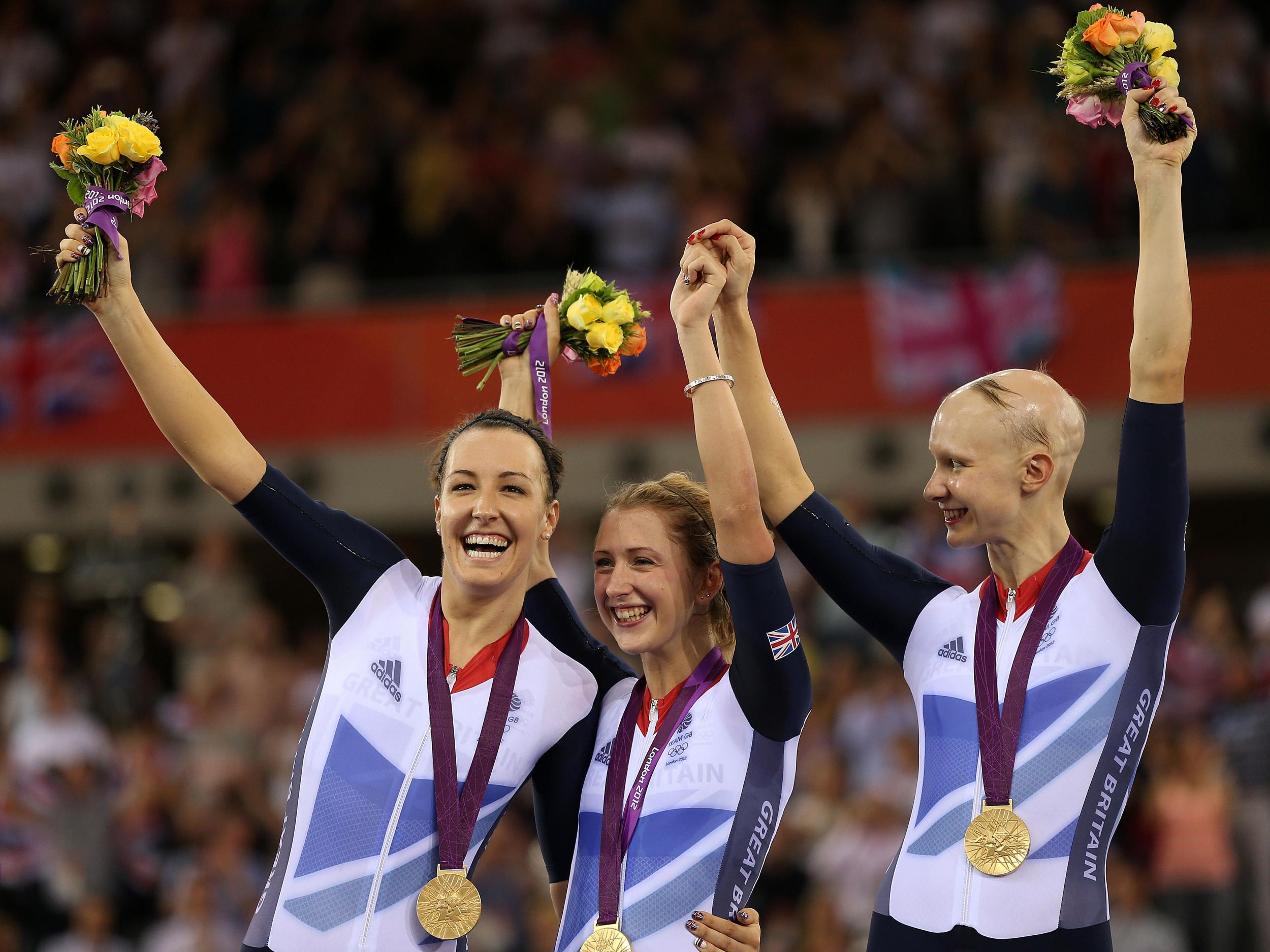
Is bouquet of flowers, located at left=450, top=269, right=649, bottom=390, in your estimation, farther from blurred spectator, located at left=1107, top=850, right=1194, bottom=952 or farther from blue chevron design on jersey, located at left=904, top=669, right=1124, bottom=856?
blurred spectator, located at left=1107, top=850, right=1194, bottom=952

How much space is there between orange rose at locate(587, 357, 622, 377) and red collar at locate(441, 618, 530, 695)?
2.45ft

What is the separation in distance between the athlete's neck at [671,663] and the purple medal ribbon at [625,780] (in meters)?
0.02

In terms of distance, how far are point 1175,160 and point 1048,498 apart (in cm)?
68

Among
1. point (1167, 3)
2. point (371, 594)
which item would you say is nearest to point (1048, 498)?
point (371, 594)

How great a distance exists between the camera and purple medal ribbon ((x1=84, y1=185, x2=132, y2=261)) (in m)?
3.29

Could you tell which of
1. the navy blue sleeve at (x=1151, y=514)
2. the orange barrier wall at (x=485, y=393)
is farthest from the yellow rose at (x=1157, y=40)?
the orange barrier wall at (x=485, y=393)

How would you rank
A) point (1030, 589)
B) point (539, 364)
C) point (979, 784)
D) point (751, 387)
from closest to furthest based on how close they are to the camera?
1. point (979, 784)
2. point (1030, 589)
3. point (751, 387)
4. point (539, 364)

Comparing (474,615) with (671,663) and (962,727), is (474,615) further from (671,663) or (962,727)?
(962,727)

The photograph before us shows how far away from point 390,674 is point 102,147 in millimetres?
1222

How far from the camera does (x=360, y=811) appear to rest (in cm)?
325

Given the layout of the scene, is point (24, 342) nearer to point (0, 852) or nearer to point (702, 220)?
point (0, 852)

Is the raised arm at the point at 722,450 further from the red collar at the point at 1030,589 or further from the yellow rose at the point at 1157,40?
the yellow rose at the point at 1157,40

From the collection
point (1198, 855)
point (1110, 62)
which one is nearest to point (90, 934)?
point (1198, 855)

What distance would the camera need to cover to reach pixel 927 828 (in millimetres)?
3129
